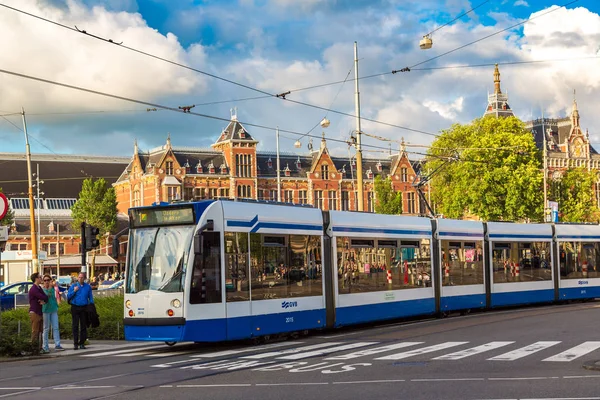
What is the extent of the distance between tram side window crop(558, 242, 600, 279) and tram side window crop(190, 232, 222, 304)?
18.1m

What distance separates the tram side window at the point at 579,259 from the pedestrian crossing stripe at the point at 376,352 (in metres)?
15.9

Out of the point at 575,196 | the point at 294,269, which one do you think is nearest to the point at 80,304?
the point at 294,269

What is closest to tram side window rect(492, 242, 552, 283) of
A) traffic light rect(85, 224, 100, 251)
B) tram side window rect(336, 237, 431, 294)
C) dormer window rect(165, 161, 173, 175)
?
tram side window rect(336, 237, 431, 294)

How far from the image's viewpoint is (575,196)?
79.9 metres

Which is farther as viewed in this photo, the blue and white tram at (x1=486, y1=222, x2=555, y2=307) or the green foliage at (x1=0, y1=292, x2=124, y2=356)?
the blue and white tram at (x1=486, y1=222, x2=555, y2=307)

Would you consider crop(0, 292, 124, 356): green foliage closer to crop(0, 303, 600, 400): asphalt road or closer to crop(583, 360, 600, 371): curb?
crop(0, 303, 600, 400): asphalt road

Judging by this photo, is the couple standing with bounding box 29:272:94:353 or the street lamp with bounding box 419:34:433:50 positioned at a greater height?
the street lamp with bounding box 419:34:433:50

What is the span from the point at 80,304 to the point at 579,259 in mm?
19856

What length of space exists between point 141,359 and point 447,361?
228 inches

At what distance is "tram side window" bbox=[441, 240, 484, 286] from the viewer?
86.8 ft

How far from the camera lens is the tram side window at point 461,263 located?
86.8 feet

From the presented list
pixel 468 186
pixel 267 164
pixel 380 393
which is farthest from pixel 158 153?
pixel 380 393

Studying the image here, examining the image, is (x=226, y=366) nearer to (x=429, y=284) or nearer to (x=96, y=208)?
(x=429, y=284)

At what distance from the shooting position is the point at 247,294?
59.4 ft
